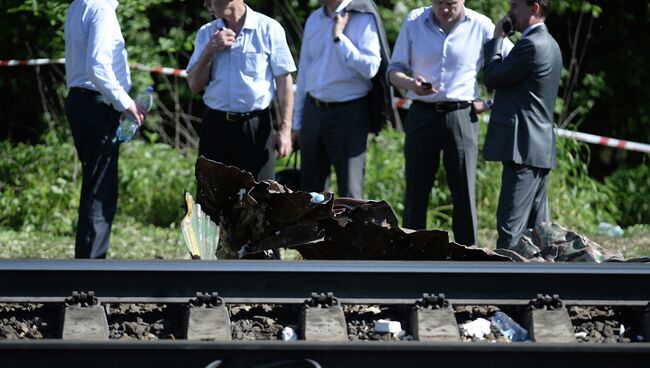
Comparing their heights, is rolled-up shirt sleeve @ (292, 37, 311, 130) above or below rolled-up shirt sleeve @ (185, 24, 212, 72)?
below

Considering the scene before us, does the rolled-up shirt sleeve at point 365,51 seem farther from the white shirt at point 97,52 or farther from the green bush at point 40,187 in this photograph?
the green bush at point 40,187

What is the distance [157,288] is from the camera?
476 centimetres

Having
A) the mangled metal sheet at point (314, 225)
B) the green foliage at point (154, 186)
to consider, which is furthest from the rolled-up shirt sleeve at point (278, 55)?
the green foliage at point (154, 186)

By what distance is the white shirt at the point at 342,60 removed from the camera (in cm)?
845

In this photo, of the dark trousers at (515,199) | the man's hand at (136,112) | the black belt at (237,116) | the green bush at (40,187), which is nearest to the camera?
the dark trousers at (515,199)

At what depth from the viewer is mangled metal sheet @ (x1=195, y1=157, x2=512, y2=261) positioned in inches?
210

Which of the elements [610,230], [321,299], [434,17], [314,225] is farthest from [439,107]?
[321,299]

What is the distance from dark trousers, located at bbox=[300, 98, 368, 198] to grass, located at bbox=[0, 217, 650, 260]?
0.87m

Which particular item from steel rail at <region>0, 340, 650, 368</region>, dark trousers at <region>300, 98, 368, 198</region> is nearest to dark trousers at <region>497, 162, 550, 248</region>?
dark trousers at <region>300, 98, 368, 198</region>

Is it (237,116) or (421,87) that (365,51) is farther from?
(237,116)

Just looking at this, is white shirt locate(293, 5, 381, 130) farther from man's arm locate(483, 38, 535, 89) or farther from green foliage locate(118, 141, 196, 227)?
green foliage locate(118, 141, 196, 227)

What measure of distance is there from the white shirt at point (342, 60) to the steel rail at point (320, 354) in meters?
4.30

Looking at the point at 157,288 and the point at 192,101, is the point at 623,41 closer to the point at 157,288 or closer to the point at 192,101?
the point at 192,101

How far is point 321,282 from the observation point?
15.7ft
